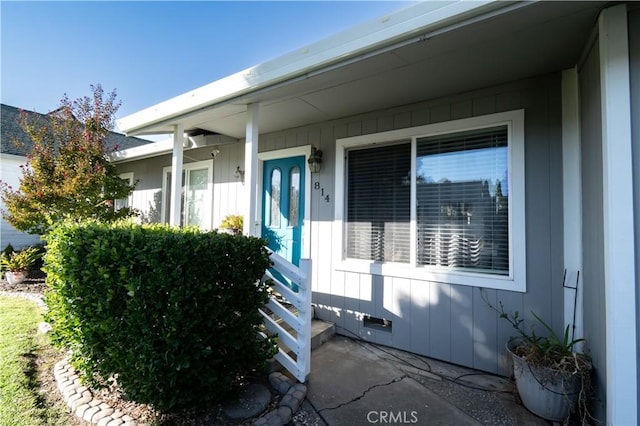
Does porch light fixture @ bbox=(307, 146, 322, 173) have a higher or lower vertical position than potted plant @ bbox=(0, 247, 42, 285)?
higher

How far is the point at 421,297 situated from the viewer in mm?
3223

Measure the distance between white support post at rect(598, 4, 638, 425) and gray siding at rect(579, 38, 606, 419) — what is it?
6.6 inches

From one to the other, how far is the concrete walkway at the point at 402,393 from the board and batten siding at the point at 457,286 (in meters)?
0.25

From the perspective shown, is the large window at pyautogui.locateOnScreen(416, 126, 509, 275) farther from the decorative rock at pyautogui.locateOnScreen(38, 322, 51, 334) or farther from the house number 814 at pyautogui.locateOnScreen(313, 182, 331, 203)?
the decorative rock at pyautogui.locateOnScreen(38, 322, 51, 334)

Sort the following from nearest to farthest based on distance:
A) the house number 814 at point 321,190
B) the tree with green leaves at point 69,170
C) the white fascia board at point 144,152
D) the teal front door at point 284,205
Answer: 1. the house number 814 at point 321,190
2. the teal front door at point 284,205
3. the tree with green leaves at point 69,170
4. the white fascia board at point 144,152

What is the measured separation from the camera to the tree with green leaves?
16.8ft

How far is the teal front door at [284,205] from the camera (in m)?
4.22

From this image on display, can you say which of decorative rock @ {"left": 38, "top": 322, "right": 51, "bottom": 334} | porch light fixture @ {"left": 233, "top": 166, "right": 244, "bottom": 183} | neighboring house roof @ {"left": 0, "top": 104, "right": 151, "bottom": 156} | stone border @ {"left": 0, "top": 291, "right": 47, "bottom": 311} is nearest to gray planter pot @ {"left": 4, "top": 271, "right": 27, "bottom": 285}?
stone border @ {"left": 0, "top": 291, "right": 47, "bottom": 311}

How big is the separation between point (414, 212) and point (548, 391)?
188cm

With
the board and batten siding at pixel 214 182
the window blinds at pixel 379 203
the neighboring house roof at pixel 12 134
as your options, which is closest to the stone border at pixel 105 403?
the window blinds at pixel 379 203

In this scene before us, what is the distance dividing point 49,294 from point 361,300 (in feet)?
10.2

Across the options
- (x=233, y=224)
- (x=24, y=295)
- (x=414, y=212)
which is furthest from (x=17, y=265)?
(x=414, y=212)

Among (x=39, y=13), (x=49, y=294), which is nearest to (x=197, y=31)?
(x=39, y=13)

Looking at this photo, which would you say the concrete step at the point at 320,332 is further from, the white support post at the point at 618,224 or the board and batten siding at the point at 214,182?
the white support post at the point at 618,224
